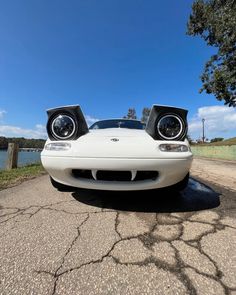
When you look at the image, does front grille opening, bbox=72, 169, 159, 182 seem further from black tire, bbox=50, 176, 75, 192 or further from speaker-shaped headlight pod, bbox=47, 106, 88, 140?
black tire, bbox=50, 176, 75, 192

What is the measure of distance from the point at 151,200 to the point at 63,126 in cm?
136

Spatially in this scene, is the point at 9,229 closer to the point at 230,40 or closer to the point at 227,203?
the point at 227,203

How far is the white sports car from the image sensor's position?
1842 millimetres

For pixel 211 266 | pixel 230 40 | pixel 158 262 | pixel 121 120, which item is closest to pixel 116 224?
pixel 158 262

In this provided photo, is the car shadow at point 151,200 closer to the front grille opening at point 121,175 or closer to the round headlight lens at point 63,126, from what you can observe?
the front grille opening at point 121,175

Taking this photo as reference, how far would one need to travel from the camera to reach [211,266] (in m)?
1.17

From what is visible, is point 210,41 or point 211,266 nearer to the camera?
point 211,266

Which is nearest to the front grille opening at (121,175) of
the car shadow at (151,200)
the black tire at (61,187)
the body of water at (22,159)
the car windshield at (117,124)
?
the car shadow at (151,200)

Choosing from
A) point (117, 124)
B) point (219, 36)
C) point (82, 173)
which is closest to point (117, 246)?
point (82, 173)

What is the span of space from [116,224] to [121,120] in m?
2.05

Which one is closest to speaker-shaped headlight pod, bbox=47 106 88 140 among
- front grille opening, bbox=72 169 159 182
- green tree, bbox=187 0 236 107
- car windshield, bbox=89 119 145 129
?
front grille opening, bbox=72 169 159 182

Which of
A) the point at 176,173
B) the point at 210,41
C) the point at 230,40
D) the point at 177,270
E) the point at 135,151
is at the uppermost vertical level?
the point at 210,41

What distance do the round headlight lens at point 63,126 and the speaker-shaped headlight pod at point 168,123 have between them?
2.89 feet

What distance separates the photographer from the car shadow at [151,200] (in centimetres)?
213
